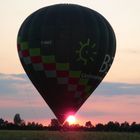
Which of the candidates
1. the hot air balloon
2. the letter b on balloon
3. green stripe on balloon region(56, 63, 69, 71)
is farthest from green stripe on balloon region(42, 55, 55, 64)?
the letter b on balloon

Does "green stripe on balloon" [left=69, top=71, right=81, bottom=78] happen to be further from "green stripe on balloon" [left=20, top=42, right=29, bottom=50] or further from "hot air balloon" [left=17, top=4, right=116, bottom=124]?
"green stripe on balloon" [left=20, top=42, right=29, bottom=50]

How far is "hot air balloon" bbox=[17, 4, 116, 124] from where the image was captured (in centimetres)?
4016

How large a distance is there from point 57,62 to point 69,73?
38.1 inches

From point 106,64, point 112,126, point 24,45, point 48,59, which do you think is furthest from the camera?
point 112,126

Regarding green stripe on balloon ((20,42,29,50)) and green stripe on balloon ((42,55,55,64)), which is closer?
green stripe on balloon ((42,55,55,64))

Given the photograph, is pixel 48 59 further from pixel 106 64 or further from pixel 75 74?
pixel 106 64

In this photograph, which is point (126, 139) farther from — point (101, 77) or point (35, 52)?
point (35, 52)

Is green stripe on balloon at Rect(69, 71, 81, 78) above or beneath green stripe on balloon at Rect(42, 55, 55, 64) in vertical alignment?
beneath

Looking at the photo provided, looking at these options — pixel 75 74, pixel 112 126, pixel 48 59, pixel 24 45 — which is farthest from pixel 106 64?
pixel 112 126

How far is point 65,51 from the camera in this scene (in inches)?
1576

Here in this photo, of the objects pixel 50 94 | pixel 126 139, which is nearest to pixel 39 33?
pixel 50 94

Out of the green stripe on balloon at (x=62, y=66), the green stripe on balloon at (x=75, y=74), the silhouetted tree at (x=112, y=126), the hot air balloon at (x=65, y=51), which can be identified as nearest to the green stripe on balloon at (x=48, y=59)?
the hot air balloon at (x=65, y=51)

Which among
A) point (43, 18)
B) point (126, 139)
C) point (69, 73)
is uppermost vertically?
point (43, 18)

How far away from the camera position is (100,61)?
41.0 m
